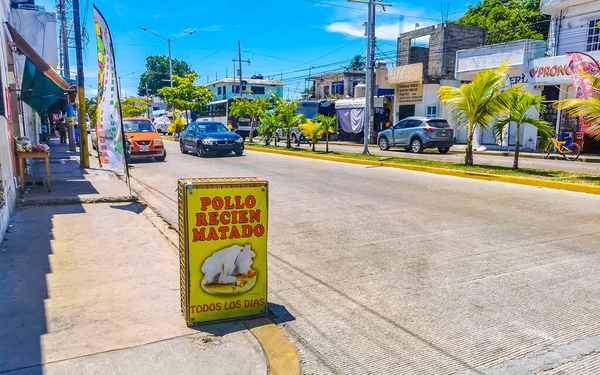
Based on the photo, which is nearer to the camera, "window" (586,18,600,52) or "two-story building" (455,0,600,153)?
"window" (586,18,600,52)

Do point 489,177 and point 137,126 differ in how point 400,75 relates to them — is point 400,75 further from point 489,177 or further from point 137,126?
point 489,177

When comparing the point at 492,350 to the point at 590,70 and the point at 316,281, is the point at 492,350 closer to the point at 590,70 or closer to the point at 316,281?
the point at 316,281

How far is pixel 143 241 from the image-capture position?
6.27m

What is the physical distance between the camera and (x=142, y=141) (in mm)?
17828

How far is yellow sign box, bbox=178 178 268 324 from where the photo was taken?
3.64 metres

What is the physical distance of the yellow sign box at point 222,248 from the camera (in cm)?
364

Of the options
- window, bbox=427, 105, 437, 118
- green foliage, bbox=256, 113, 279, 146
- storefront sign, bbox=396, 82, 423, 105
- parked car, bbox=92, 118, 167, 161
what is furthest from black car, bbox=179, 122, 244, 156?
window, bbox=427, 105, 437, 118

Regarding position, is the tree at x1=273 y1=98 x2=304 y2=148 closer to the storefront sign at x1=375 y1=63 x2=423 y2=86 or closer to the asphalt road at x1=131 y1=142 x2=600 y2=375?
the storefront sign at x1=375 y1=63 x2=423 y2=86

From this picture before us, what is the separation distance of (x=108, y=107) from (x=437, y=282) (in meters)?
6.89

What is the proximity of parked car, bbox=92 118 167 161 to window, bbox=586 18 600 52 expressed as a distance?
19.5 meters

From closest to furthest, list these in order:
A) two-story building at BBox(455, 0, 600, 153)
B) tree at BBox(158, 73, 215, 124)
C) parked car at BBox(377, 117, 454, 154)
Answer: two-story building at BBox(455, 0, 600, 153) → parked car at BBox(377, 117, 454, 154) → tree at BBox(158, 73, 215, 124)

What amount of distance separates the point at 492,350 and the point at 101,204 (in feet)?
24.3

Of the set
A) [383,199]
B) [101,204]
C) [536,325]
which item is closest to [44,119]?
[101,204]

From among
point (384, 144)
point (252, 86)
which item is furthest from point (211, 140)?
point (252, 86)
